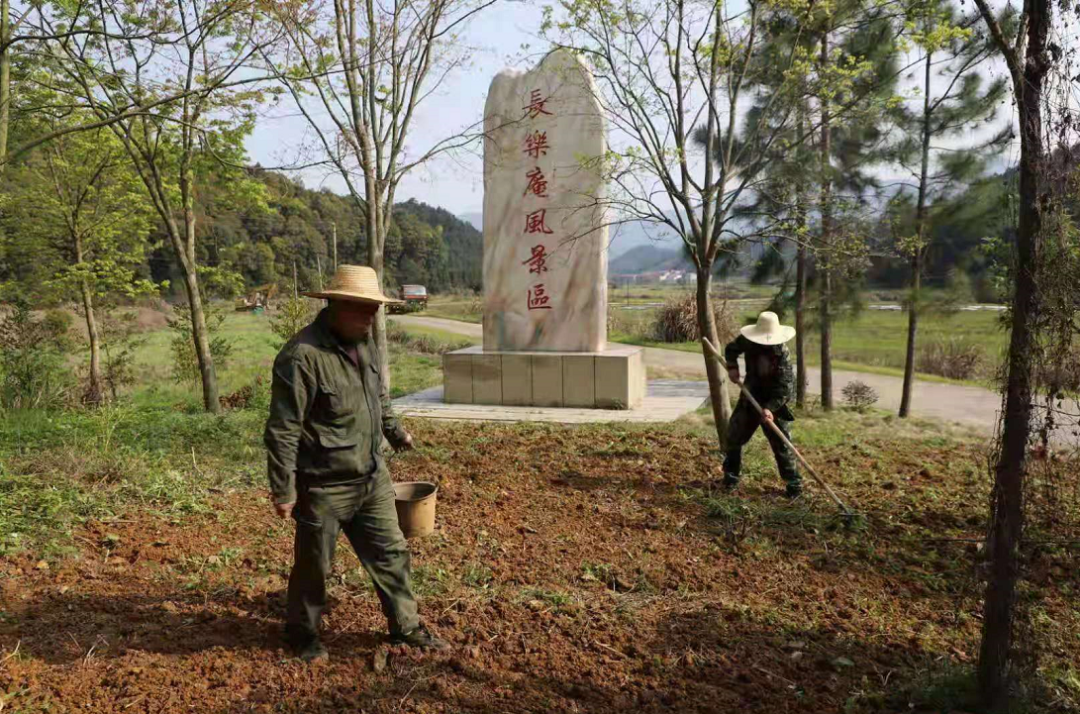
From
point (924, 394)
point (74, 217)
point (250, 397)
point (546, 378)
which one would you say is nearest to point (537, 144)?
point (546, 378)

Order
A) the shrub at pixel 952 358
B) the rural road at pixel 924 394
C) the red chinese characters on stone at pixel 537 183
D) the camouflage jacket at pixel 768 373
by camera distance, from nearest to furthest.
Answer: the camouflage jacket at pixel 768 373
the red chinese characters on stone at pixel 537 183
the rural road at pixel 924 394
the shrub at pixel 952 358

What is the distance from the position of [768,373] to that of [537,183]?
5.15 meters

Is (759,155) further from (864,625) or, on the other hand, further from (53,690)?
(53,690)

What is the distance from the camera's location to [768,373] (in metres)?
5.32

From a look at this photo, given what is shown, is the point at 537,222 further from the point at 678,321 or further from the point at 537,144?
the point at 678,321

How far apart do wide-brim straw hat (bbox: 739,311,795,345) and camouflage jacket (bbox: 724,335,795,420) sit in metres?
0.05

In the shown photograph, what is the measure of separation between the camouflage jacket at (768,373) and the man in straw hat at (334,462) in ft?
10.5

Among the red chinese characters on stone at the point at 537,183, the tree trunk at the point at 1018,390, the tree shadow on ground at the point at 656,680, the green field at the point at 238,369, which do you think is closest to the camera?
the tree trunk at the point at 1018,390

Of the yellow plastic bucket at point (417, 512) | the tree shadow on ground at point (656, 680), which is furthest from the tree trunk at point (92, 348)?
the tree shadow on ground at point (656, 680)

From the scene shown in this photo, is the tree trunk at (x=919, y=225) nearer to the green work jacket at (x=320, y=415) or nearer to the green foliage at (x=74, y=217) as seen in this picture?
the green work jacket at (x=320, y=415)

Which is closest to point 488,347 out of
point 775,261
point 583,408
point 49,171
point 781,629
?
point 583,408

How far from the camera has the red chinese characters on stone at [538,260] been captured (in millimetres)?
9562

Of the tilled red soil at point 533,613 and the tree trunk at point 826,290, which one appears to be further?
the tree trunk at point 826,290

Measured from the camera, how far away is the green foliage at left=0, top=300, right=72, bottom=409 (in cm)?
762
